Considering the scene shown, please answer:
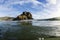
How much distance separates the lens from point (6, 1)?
2.03 m

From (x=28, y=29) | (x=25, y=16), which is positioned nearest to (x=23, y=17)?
(x=25, y=16)

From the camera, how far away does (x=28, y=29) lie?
2.02 metres

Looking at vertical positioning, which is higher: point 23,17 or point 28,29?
point 23,17

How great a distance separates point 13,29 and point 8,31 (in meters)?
0.08

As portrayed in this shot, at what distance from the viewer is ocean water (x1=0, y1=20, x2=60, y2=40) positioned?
200 cm

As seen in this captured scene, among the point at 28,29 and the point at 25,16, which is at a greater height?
the point at 25,16

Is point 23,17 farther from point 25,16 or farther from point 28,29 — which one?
point 28,29

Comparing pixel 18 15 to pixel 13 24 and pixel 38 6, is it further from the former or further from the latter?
pixel 38 6

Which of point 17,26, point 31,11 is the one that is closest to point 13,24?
point 17,26

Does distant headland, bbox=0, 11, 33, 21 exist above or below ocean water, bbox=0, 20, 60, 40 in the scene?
above

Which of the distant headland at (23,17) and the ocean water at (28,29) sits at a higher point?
the distant headland at (23,17)

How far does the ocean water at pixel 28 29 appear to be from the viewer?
200cm

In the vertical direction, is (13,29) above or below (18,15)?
below

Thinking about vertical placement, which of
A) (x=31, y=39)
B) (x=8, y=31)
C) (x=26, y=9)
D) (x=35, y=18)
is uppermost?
(x=26, y=9)
